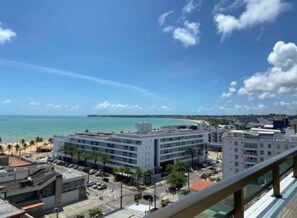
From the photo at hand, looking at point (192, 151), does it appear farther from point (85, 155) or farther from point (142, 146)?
point (85, 155)

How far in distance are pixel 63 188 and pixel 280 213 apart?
98.4 ft

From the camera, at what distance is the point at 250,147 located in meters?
37.3

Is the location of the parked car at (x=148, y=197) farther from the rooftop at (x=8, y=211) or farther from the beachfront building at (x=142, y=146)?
the rooftop at (x=8, y=211)

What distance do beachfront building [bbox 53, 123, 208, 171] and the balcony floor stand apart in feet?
135

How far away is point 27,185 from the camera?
2666 centimetres

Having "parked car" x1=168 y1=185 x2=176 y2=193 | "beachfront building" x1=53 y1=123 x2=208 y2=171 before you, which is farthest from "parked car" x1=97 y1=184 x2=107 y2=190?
"beachfront building" x1=53 y1=123 x2=208 y2=171

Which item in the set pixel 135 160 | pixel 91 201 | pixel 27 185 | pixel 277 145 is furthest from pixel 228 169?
pixel 27 185

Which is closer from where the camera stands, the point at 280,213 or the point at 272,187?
the point at 280,213

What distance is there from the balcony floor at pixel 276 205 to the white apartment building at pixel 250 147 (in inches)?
1313

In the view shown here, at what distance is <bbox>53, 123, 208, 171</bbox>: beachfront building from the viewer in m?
45.0

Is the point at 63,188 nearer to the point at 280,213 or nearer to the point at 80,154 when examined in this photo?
the point at 80,154

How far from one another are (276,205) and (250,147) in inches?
1445

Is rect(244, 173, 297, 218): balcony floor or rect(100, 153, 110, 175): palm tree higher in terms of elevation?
rect(244, 173, 297, 218): balcony floor

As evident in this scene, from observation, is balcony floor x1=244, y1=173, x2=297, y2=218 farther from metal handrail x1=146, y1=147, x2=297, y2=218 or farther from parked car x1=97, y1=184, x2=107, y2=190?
parked car x1=97, y1=184, x2=107, y2=190
